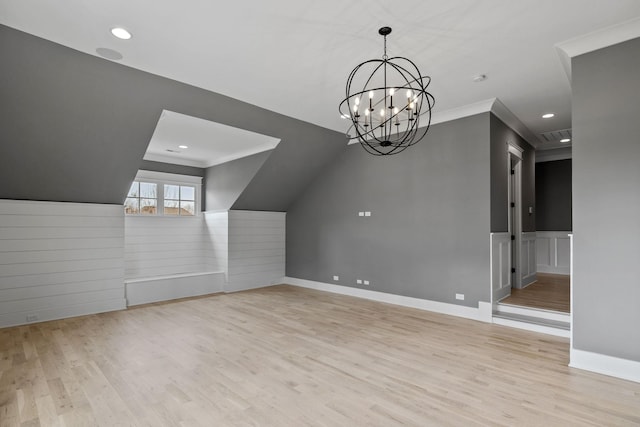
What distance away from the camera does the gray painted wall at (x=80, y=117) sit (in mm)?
3236

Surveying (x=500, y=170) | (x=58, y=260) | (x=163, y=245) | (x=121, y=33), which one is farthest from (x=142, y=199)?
(x=500, y=170)

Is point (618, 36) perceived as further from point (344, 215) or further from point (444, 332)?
point (344, 215)

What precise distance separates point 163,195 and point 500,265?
247 inches

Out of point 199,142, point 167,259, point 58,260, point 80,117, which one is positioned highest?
point 199,142

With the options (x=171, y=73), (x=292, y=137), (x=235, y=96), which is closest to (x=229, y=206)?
(x=292, y=137)

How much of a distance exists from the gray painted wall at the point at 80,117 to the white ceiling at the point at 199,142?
31 centimetres

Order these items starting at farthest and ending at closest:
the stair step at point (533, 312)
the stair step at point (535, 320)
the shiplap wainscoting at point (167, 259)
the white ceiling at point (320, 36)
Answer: the shiplap wainscoting at point (167, 259), the stair step at point (533, 312), the stair step at point (535, 320), the white ceiling at point (320, 36)

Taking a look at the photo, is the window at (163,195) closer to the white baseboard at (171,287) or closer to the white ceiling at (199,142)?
the white ceiling at (199,142)

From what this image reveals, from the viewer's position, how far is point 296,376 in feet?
9.29

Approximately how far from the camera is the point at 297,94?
422 centimetres

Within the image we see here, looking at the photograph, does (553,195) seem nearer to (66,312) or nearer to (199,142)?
(199,142)

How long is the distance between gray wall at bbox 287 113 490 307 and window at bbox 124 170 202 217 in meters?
2.60

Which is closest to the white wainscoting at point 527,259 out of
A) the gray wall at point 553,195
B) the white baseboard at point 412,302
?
the gray wall at point 553,195

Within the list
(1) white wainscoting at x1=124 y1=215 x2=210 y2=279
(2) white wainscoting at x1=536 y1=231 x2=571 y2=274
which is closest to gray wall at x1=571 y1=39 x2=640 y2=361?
(2) white wainscoting at x1=536 y1=231 x2=571 y2=274
